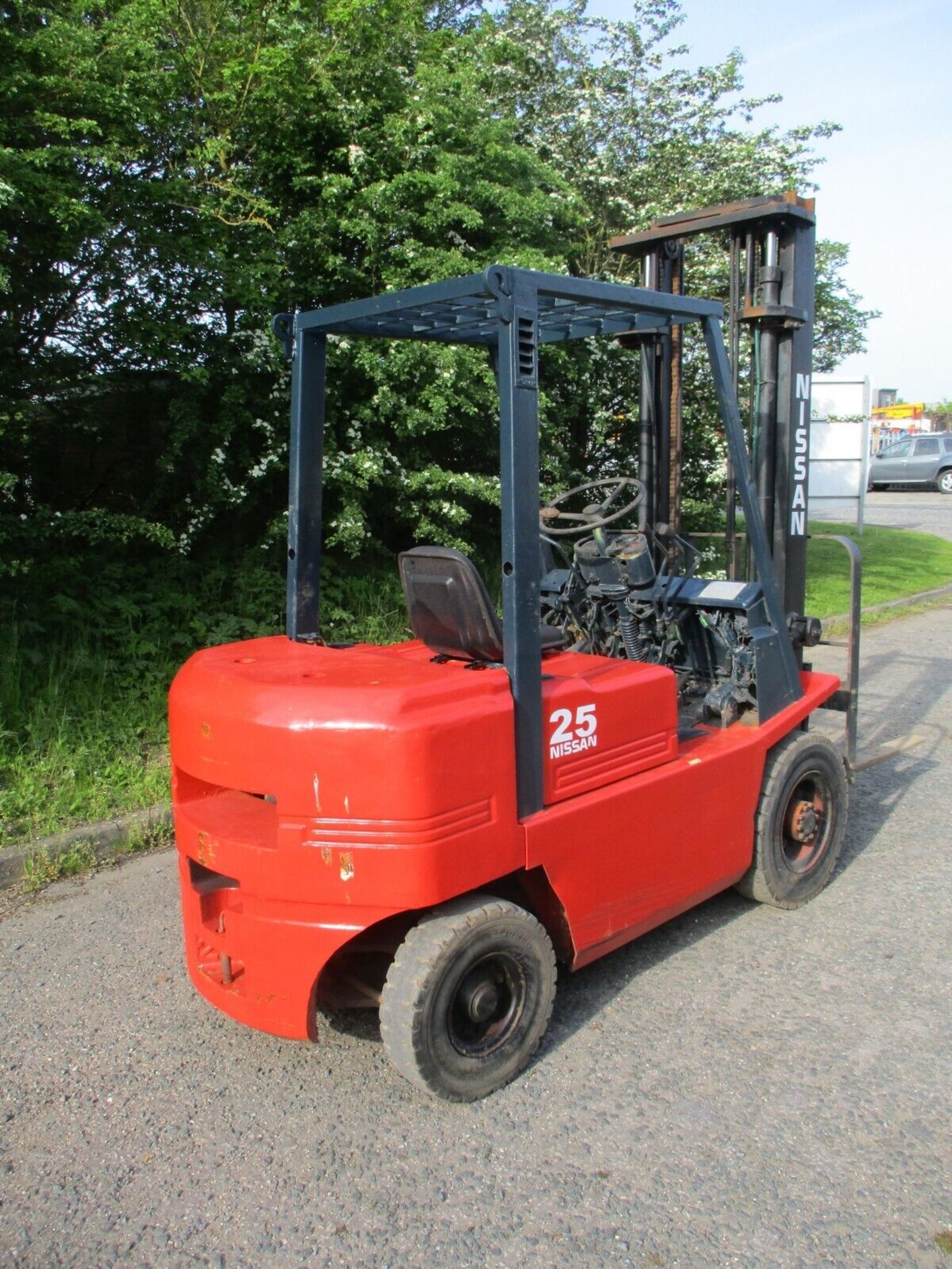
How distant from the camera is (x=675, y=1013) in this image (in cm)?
359

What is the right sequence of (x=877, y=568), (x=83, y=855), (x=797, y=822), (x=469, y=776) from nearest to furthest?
(x=469, y=776)
(x=797, y=822)
(x=83, y=855)
(x=877, y=568)

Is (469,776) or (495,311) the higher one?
(495,311)

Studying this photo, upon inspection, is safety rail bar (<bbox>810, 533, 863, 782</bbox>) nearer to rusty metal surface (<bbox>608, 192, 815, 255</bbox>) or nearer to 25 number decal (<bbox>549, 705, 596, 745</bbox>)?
rusty metal surface (<bbox>608, 192, 815, 255</bbox>)

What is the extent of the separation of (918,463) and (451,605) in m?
34.7

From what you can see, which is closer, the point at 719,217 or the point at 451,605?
the point at 451,605

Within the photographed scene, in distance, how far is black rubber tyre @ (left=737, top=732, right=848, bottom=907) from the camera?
14.0 feet

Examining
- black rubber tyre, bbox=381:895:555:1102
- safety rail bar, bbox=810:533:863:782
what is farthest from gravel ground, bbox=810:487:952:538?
black rubber tyre, bbox=381:895:555:1102

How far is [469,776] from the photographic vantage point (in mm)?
3025

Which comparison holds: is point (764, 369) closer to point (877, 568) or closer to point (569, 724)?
point (569, 724)

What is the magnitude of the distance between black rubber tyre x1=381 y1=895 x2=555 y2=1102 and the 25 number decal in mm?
544

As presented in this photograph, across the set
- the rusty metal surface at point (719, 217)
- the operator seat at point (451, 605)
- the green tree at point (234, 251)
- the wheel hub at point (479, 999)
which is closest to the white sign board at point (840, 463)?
the rusty metal surface at point (719, 217)

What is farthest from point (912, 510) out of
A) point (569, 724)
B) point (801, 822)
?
point (569, 724)

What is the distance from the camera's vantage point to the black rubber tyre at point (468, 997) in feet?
9.83

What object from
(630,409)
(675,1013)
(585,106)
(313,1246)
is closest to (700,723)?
(675,1013)
